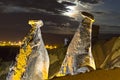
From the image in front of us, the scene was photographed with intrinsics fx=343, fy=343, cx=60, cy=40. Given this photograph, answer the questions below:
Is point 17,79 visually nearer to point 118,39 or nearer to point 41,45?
point 41,45

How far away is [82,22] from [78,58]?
0.71m

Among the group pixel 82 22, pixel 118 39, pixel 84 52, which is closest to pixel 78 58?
pixel 84 52

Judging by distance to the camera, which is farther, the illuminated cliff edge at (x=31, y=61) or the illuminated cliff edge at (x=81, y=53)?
the illuminated cliff edge at (x=81, y=53)

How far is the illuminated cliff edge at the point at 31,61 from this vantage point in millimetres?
5867

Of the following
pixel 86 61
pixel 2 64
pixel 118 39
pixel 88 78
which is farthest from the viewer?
pixel 2 64

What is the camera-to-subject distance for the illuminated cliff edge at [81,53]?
6.40 metres

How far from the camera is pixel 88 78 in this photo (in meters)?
5.77

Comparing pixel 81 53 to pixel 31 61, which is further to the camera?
pixel 81 53

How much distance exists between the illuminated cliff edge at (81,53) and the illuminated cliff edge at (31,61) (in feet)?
1.86

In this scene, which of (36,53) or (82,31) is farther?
(82,31)

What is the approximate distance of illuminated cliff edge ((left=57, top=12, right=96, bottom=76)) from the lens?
6402 millimetres

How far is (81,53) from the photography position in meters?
6.50

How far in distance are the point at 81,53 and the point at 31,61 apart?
105 cm

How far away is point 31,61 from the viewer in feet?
19.7
